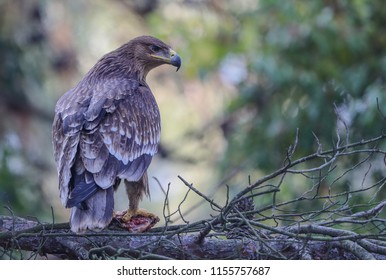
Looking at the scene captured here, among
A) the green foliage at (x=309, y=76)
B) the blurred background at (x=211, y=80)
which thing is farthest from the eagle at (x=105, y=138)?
the green foliage at (x=309, y=76)

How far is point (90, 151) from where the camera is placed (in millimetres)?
5602

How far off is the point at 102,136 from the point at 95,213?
0.63 meters

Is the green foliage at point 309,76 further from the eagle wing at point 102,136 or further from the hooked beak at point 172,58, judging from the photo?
the eagle wing at point 102,136

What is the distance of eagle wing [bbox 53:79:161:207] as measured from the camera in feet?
18.1

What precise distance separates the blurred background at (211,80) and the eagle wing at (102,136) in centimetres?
54

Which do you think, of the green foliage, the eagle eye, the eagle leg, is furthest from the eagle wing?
the green foliage

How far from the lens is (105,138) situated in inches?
227

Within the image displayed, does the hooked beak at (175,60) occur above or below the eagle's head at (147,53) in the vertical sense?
below

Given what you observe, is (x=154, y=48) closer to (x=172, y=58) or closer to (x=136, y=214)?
(x=172, y=58)

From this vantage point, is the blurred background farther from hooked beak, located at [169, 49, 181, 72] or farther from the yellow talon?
hooked beak, located at [169, 49, 181, 72]

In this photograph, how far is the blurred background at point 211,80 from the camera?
880cm

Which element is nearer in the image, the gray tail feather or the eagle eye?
the gray tail feather

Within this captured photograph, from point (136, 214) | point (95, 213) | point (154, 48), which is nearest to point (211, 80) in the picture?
point (154, 48)

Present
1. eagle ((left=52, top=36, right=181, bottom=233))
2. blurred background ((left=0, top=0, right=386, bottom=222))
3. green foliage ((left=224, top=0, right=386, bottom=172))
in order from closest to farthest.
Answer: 1. eagle ((left=52, top=36, right=181, bottom=233))
2. green foliage ((left=224, top=0, right=386, bottom=172))
3. blurred background ((left=0, top=0, right=386, bottom=222))
